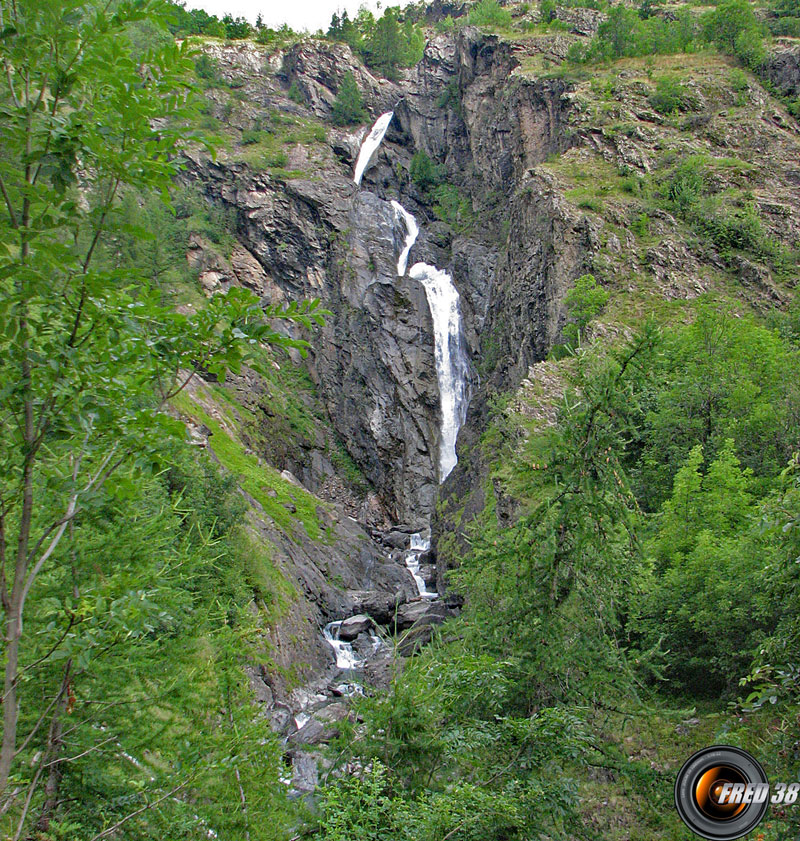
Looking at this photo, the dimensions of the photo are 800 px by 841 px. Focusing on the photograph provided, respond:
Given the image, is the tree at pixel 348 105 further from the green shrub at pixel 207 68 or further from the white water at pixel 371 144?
the green shrub at pixel 207 68

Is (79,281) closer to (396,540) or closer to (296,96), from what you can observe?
(396,540)

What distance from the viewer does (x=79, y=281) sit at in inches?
95.1

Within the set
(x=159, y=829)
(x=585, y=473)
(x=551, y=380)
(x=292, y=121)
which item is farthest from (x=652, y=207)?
(x=292, y=121)

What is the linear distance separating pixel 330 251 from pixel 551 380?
1252 inches

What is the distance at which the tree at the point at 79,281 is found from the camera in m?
2.26

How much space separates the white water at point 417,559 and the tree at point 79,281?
86.2 feet

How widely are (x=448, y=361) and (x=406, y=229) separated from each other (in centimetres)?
1688

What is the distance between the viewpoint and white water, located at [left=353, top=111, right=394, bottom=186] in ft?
190

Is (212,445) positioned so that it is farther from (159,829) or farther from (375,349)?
(159,829)

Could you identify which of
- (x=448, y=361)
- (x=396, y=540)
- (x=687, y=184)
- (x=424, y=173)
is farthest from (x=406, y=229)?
(x=396, y=540)

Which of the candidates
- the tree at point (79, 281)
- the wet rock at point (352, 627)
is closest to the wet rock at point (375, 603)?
the wet rock at point (352, 627)

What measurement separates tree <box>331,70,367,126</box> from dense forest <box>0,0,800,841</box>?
12.3 meters

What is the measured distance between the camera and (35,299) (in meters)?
2.59

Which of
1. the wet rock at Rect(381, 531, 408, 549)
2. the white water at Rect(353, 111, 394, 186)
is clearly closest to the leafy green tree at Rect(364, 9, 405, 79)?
the white water at Rect(353, 111, 394, 186)
